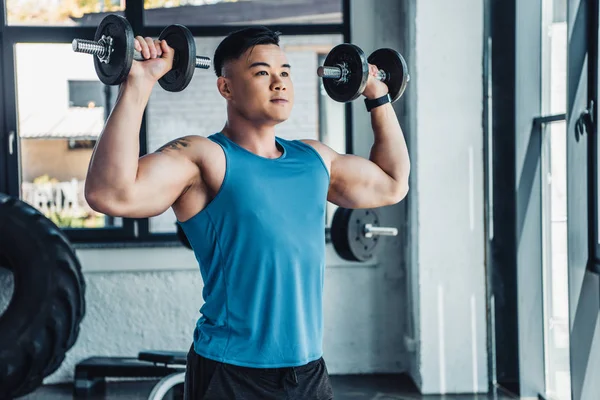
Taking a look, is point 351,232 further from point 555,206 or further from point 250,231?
point 250,231

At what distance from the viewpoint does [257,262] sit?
1.59 metres

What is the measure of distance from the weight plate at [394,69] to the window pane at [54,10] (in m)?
2.42

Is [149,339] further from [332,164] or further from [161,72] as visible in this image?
[161,72]

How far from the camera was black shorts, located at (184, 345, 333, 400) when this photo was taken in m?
1.61

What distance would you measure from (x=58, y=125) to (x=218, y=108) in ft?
2.55

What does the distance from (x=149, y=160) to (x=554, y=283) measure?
7.96ft

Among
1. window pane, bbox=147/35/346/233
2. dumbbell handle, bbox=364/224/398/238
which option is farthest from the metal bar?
window pane, bbox=147/35/346/233

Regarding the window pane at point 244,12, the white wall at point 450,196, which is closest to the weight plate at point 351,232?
the white wall at point 450,196

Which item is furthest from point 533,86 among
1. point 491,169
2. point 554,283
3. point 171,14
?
point 171,14

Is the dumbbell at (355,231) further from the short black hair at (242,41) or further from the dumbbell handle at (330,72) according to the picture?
the short black hair at (242,41)

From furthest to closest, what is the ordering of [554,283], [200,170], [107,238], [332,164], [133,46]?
[107,238], [554,283], [332,164], [200,170], [133,46]

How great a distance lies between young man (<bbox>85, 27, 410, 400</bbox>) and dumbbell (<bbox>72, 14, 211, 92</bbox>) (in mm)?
30

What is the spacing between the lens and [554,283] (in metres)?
3.51

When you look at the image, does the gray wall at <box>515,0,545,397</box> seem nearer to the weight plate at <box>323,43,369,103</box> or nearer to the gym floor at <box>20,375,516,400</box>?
the gym floor at <box>20,375,516,400</box>
